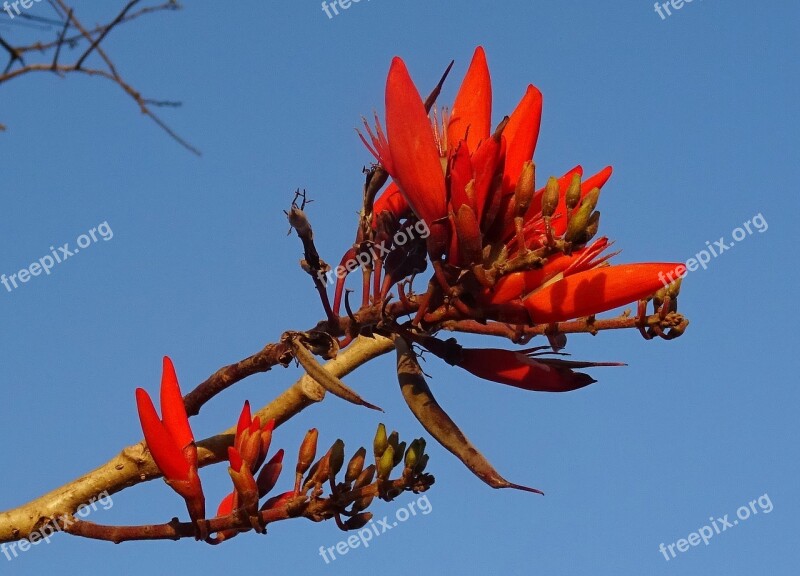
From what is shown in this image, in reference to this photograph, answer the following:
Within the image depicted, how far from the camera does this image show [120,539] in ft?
4.35

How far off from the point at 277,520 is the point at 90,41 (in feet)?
3.92

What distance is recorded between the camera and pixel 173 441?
1354 millimetres

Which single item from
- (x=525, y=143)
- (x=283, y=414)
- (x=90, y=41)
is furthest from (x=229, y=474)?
(x=90, y=41)

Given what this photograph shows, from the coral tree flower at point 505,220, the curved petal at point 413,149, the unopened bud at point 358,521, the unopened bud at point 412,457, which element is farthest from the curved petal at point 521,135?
the unopened bud at point 358,521

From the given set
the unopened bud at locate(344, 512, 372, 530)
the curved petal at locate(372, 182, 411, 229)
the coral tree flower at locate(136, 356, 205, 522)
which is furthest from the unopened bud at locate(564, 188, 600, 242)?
the coral tree flower at locate(136, 356, 205, 522)

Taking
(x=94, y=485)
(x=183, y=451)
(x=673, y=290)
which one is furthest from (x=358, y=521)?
(x=673, y=290)

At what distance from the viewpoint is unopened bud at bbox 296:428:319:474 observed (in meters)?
1.41

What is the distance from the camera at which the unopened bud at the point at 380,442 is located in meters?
1.38

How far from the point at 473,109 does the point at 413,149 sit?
178 millimetres

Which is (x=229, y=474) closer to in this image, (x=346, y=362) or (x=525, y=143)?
(x=346, y=362)

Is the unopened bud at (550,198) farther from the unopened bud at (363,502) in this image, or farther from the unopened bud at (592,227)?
the unopened bud at (363,502)

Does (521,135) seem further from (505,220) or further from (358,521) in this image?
(358,521)

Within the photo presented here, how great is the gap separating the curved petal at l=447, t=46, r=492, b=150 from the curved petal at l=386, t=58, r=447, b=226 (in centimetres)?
10

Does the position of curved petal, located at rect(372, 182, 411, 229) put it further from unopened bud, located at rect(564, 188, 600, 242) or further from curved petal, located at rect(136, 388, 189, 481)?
curved petal, located at rect(136, 388, 189, 481)
